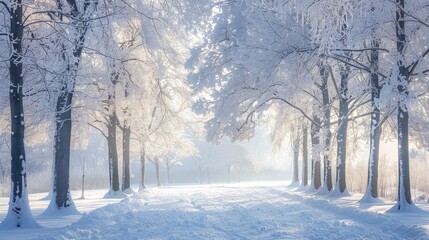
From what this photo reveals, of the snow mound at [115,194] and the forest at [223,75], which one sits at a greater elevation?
the forest at [223,75]

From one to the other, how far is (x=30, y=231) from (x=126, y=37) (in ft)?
46.8

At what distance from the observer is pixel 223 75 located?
71.5 feet

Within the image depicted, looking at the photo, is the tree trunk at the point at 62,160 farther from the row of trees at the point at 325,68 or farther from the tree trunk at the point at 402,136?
the tree trunk at the point at 402,136

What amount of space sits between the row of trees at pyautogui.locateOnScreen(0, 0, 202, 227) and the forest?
0.05 metres

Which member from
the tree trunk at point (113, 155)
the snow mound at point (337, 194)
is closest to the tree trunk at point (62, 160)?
the tree trunk at point (113, 155)

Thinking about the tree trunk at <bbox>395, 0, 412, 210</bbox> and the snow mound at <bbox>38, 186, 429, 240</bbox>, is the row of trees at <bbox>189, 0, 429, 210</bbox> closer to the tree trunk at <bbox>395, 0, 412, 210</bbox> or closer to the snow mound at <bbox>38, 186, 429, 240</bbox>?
the tree trunk at <bbox>395, 0, 412, 210</bbox>

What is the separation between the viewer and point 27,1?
436 inches

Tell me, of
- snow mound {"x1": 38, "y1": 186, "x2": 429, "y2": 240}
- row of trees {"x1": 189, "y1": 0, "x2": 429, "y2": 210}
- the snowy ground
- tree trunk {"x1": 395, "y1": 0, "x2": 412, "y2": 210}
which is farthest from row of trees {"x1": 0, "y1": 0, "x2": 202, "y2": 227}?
tree trunk {"x1": 395, "y1": 0, "x2": 412, "y2": 210}

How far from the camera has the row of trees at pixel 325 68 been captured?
12289mm

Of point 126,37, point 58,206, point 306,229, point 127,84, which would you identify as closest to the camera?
point 306,229

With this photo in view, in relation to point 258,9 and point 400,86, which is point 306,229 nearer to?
point 400,86

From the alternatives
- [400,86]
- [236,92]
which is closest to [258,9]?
[236,92]

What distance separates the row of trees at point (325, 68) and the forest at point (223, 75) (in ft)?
0.16

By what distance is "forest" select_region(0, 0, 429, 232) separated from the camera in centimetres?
1147
